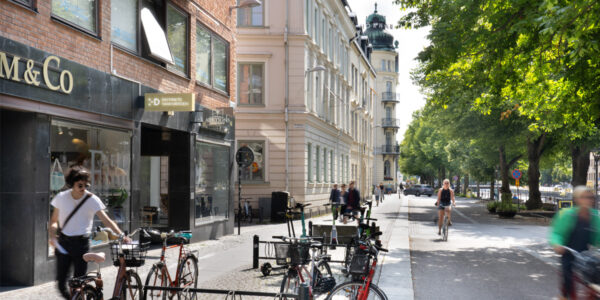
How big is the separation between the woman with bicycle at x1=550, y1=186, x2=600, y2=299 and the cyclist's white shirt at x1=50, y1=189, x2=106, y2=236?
16.6 feet

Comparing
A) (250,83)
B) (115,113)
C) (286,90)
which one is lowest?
(115,113)

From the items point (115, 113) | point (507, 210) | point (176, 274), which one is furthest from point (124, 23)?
point (507, 210)

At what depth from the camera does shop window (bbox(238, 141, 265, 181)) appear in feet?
89.0

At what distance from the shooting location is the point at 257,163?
2727 centimetres

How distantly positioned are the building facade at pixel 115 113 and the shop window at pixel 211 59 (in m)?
0.05

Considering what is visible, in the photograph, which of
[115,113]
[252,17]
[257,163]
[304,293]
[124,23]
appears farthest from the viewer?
[252,17]

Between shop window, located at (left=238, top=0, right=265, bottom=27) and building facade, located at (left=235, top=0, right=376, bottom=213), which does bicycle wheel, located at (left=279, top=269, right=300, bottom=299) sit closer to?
building facade, located at (left=235, top=0, right=376, bottom=213)

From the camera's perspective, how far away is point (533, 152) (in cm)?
3244

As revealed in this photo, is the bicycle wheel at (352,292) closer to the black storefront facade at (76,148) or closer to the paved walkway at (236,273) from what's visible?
the paved walkway at (236,273)

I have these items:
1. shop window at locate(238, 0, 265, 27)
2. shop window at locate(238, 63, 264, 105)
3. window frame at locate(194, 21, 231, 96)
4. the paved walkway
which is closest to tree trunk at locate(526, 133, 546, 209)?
shop window at locate(238, 63, 264, 105)

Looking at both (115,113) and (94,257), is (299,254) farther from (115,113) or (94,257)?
(115,113)

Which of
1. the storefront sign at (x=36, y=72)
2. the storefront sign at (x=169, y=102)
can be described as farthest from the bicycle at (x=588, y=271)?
the storefront sign at (x=169, y=102)

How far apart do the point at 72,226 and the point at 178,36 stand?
10034mm

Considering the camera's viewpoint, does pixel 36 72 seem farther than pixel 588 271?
Yes
